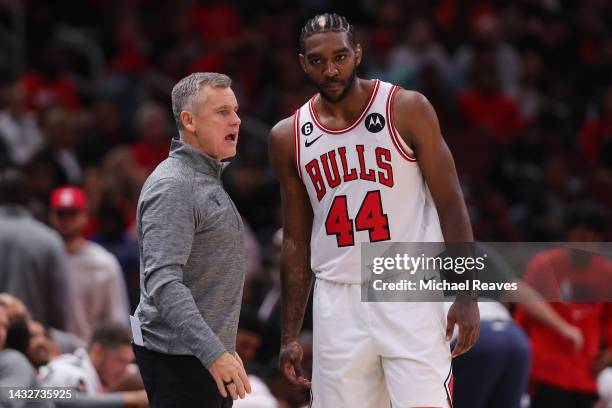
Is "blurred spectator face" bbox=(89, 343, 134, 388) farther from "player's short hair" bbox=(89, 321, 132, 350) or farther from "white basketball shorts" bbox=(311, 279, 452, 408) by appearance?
"white basketball shorts" bbox=(311, 279, 452, 408)

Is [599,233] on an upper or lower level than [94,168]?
lower

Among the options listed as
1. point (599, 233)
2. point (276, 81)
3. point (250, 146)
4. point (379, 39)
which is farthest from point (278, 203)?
point (599, 233)

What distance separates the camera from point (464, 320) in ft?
15.3

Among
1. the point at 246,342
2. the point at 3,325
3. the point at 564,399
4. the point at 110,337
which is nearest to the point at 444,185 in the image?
the point at 3,325

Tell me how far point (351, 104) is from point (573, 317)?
299cm

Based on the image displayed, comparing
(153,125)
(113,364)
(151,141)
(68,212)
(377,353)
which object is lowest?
(377,353)

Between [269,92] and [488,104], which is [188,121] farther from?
[488,104]

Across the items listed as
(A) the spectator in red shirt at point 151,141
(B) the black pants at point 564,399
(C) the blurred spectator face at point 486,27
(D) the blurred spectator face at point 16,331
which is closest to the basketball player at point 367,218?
(D) the blurred spectator face at point 16,331

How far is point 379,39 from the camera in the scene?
12648 millimetres

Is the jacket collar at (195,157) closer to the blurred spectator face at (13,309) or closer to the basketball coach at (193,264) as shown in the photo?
the basketball coach at (193,264)

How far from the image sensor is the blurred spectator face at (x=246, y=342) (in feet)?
23.4

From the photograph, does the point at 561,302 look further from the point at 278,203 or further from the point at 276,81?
the point at 276,81

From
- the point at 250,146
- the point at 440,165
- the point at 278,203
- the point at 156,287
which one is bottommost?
the point at 156,287

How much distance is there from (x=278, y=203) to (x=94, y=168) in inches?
67.3
